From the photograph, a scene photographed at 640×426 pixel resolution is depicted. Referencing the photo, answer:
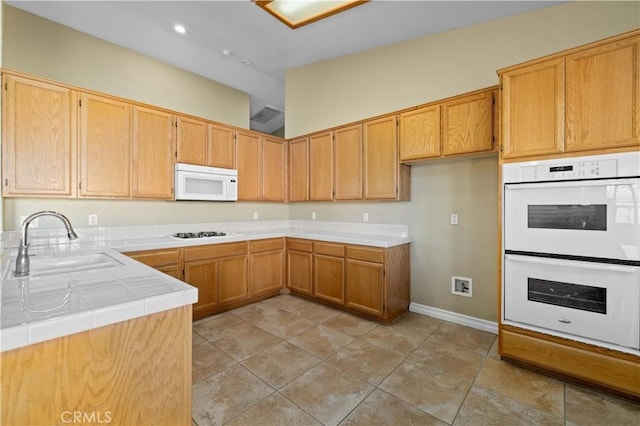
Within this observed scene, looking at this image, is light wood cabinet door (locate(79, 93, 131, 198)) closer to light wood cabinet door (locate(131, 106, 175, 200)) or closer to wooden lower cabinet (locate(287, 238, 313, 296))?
light wood cabinet door (locate(131, 106, 175, 200))

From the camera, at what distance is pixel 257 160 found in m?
4.07

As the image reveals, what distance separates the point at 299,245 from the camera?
3873mm

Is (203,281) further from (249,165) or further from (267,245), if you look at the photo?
(249,165)

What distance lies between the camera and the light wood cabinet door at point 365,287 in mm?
3033

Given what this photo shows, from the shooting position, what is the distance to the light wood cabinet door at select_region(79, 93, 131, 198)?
2.69 m

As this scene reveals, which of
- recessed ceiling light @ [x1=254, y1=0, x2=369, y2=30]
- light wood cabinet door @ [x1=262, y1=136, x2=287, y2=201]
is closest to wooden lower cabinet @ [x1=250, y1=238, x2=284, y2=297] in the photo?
light wood cabinet door @ [x1=262, y1=136, x2=287, y2=201]

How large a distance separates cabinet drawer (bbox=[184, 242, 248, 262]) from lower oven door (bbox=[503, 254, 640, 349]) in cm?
286

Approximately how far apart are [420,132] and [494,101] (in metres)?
0.71

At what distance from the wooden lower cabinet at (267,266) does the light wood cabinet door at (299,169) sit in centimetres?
77

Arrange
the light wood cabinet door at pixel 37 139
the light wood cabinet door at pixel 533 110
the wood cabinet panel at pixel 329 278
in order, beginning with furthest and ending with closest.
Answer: the wood cabinet panel at pixel 329 278 → the light wood cabinet door at pixel 37 139 → the light wood cabinet door at pixel 533 110

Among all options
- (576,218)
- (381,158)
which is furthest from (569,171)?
(381,158)

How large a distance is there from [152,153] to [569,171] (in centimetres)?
388

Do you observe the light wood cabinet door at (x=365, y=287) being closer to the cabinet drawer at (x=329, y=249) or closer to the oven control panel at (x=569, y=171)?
the cabinet drawer at (x=329, y=249)

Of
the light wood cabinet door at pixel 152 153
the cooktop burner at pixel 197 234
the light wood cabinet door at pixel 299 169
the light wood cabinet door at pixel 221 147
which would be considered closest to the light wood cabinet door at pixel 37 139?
the light wood cabinet door at pixel 152 153
